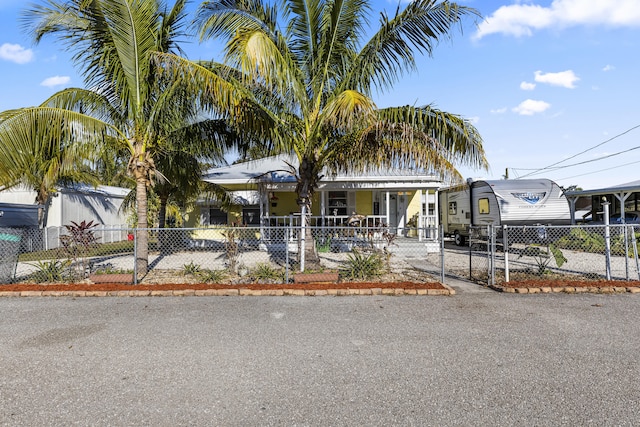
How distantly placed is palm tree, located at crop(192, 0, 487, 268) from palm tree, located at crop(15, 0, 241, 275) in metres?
1.12

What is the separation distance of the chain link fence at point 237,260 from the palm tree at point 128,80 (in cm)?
113

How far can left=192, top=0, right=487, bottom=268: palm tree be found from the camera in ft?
25.2

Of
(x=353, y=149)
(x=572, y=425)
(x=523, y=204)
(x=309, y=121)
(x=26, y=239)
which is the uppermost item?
(x=309, y=121)

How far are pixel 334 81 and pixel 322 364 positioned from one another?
702 centimetres

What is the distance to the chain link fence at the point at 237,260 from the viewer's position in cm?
811

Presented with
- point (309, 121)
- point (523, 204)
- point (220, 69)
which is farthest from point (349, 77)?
point (523, 204)

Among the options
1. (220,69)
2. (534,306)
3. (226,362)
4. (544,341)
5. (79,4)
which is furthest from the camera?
(220,69)

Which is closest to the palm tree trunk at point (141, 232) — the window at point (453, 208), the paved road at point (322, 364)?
the paved road at point (322, 364)

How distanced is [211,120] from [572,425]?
9.94 meters

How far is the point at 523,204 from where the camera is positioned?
14.1 m

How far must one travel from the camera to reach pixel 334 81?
912cm

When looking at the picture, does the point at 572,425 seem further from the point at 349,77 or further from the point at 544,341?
the point at 349,77

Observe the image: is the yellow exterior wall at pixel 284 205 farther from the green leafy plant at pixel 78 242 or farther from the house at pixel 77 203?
the green leafy plant at pixel 78 242

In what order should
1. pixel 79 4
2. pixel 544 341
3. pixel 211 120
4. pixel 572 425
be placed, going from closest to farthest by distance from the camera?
pixel 572 425 → pixel 544 341 → pixel 79 4 → pixel 211 120
